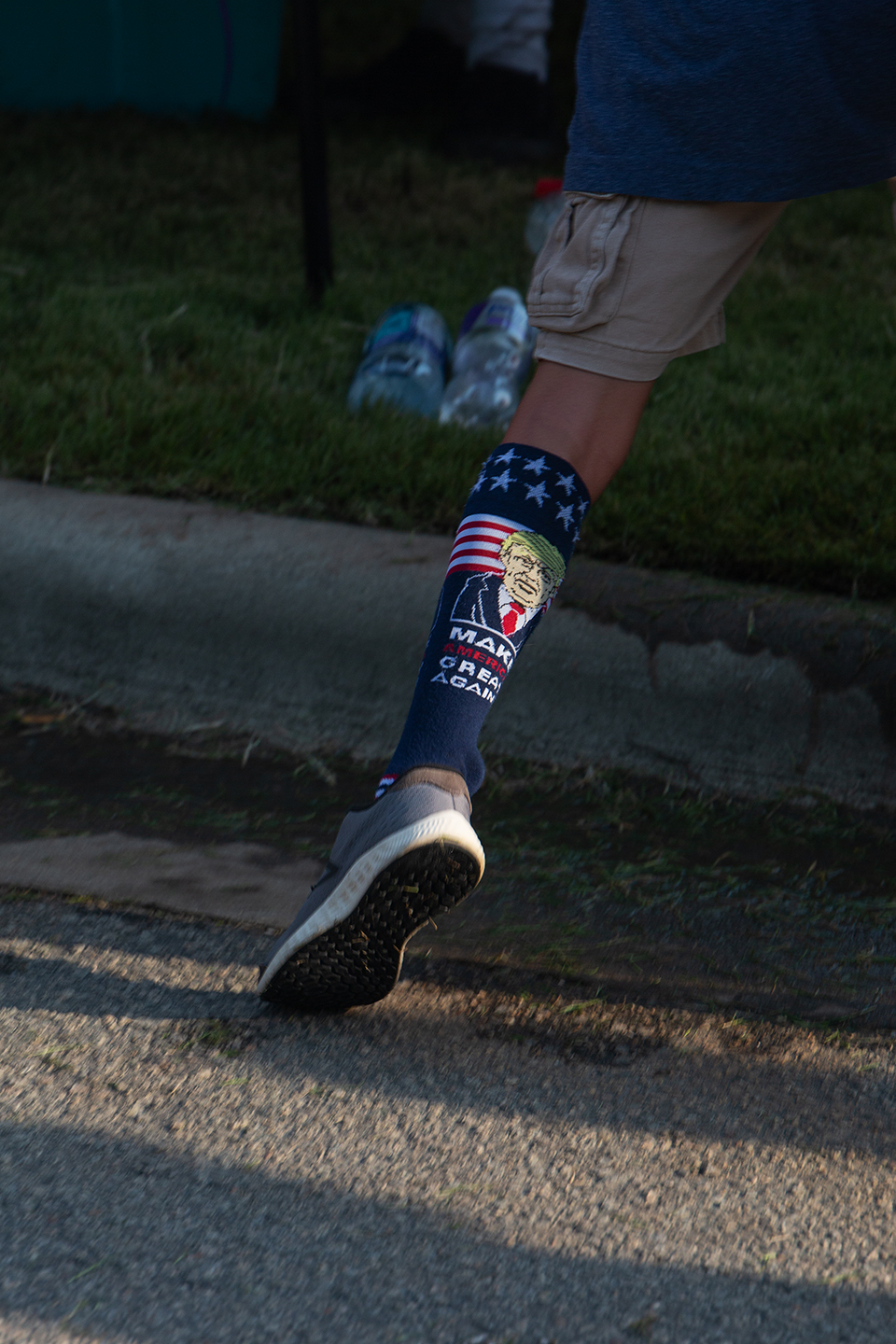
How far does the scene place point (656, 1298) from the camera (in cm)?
103

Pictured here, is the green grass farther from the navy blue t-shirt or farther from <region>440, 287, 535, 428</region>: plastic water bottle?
the navy blue t-shirt

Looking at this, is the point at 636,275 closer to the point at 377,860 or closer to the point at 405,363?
the point at 377,860

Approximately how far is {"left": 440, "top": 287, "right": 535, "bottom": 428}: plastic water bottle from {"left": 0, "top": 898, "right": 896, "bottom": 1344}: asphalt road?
162 centimetres

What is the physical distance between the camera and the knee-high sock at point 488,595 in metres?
1.32

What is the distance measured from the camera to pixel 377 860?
4.01ft

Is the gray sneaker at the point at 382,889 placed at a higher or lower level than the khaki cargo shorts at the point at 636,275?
lower

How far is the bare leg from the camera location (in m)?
1.42

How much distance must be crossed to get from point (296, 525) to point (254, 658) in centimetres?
27

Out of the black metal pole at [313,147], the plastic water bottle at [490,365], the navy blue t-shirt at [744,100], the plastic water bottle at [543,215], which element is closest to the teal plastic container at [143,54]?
the plastic water bottle at [543,215]

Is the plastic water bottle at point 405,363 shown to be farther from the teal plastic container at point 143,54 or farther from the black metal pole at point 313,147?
the teal plastic container at point 143,54

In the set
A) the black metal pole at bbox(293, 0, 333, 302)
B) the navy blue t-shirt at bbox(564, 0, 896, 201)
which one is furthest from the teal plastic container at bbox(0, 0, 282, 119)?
the navy blue t-shirt at bbox(564, 0, 896, 201)

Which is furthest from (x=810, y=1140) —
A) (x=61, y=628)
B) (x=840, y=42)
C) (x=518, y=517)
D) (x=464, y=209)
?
(x=464, y=209)

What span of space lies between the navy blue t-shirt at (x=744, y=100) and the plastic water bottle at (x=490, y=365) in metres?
1.36

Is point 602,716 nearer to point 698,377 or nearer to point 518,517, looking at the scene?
point 518,517
